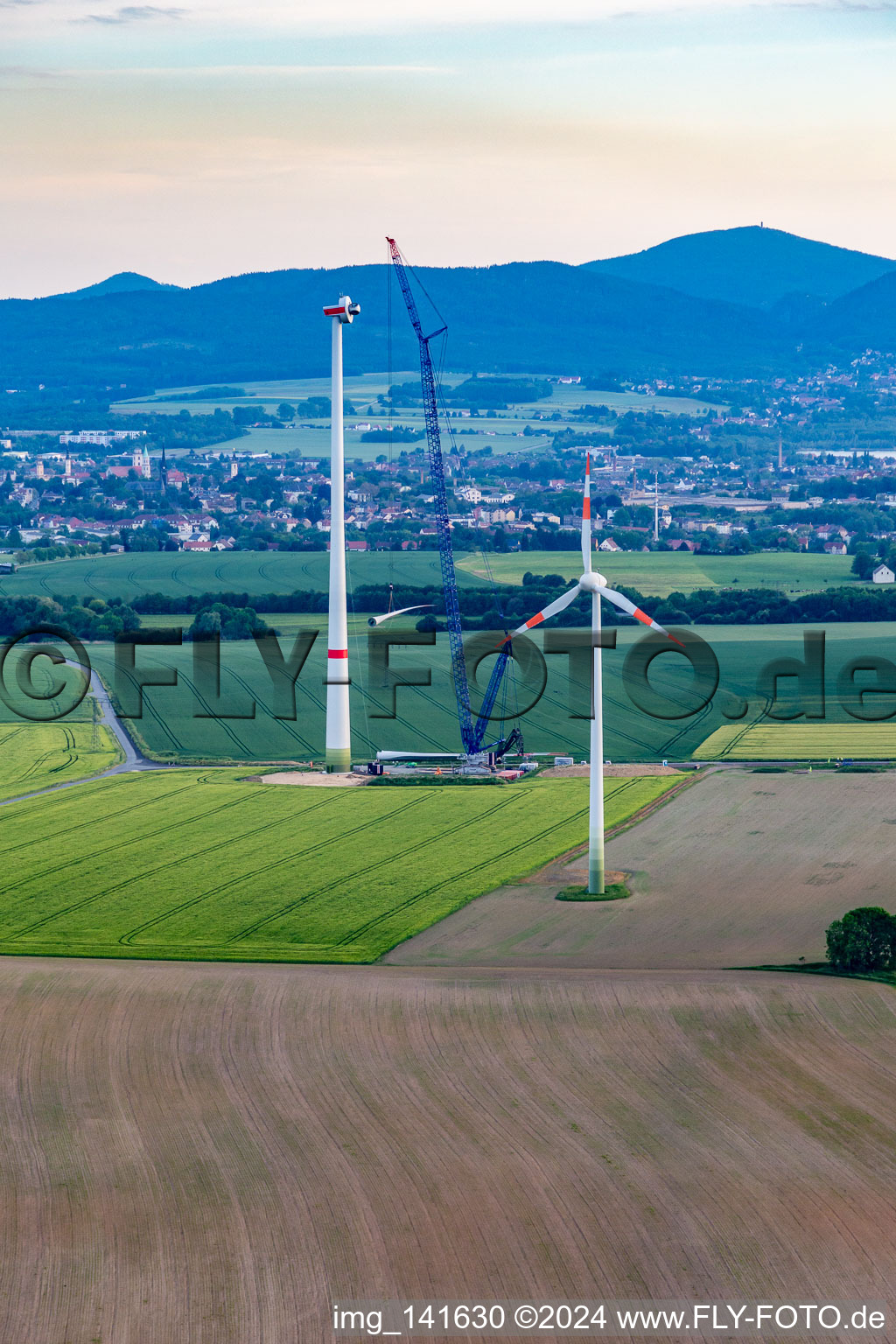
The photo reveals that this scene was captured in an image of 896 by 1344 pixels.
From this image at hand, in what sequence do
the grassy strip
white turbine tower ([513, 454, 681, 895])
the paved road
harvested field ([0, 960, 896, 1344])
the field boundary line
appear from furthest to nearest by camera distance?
1. the paved road
2. the field boundary line
3. white turbine tower ([513, 454, 681, 895])
4. the grassy strip
5. harvested field ([0, 960, 896, 1344])

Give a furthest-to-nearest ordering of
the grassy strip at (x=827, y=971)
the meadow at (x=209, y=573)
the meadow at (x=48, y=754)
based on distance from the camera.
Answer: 1. the meadow at (x=209, y=573)
2. the meadow at (x=48, y=754)
3. the grassy strip at (x=827, y=971)

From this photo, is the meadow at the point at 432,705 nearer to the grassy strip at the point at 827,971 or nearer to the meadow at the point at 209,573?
the meadow at the point at 209,573

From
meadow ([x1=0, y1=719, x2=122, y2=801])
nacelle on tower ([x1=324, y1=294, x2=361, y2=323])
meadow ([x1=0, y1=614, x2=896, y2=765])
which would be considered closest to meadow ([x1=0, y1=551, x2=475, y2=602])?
meadow ([x1=0, y1=614, x2=896, y2=765])

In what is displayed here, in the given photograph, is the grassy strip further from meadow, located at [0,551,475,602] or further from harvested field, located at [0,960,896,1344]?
meadow, located at [0,551,475,602]

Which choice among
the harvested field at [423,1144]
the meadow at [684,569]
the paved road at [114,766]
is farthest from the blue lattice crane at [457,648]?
the meadow at [684,569]

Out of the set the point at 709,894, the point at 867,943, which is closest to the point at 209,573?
the point at 709,894

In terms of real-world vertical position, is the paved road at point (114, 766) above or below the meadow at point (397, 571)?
below

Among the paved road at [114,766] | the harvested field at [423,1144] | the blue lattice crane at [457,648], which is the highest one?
the blue lattice crane at [457,648]
